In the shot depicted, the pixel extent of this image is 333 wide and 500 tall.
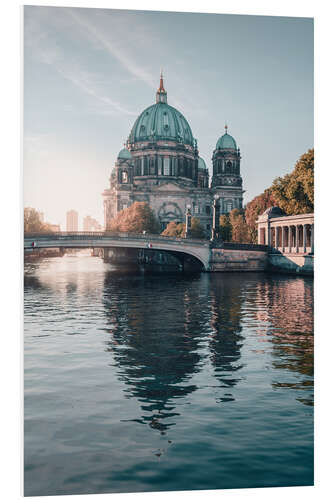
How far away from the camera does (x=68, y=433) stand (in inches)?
267

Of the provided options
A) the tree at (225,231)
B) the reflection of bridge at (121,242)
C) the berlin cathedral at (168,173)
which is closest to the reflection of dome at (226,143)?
the berlin cathedral at (168,173)

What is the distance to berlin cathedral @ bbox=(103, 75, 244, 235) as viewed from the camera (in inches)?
3356

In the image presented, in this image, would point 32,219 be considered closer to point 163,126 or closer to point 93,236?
point 93,236

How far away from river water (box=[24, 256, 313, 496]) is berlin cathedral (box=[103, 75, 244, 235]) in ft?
226

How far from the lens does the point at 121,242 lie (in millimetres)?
37656

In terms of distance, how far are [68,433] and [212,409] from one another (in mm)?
2176

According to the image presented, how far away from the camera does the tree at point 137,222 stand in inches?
2429

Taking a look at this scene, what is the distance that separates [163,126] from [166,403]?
87063 mm

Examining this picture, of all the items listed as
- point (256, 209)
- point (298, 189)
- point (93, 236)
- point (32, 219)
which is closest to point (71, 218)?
point (32, 219)

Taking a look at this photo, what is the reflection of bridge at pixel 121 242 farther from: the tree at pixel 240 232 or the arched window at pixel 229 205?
the arched window at pixel 229 205

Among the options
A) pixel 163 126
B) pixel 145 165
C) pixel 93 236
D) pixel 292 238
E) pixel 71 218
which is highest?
pixel 163 126

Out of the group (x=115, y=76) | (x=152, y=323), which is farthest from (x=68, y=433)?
(x=152, y=323)

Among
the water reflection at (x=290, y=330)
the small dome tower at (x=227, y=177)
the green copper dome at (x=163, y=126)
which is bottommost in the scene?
the water reflection at (x=290, y=330)

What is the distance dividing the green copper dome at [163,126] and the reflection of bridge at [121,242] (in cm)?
4904
